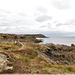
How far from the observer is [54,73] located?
11.5m

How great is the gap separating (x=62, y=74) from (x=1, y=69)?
33.2 feet

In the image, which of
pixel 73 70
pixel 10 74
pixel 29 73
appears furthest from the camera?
pixel 73 70

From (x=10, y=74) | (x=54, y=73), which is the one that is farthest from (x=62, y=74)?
(x=10, y=74)

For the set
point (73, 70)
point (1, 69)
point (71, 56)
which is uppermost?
point (1, 69)

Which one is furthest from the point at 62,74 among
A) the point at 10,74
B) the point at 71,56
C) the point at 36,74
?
the point at 71,56

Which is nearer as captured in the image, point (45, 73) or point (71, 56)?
point (45, 73)

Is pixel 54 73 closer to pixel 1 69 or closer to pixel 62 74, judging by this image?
pixel 62 74

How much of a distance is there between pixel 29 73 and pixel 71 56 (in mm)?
33111

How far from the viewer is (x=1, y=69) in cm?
1135

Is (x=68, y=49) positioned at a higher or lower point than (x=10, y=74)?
lower

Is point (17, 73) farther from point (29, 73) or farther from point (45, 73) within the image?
point (45, 73)

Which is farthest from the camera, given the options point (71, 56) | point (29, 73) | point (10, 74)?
point (71, 56)

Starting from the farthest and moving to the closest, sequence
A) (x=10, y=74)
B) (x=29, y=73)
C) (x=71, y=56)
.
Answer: (x=71, y=56) → (x=29, y=73) → (x=10, y=74)

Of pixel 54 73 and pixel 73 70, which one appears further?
pixel 73 70
